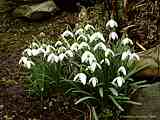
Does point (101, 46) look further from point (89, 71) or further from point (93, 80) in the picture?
point (93, 80)

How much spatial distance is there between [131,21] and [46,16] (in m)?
2.59

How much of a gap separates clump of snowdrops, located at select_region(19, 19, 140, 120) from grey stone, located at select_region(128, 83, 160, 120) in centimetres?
13

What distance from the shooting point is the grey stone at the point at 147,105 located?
347 centimetres

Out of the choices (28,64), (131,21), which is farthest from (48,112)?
(131,21)

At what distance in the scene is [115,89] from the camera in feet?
11.8

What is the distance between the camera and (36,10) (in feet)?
23.1

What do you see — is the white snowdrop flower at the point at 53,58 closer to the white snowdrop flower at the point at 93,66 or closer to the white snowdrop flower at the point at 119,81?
the white snowdrop flower at the point at 93,66

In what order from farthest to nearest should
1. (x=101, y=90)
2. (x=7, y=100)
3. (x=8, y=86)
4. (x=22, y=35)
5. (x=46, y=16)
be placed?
(x=46, y=16), (x=22, y=35), (x=8, y=86), (x=7, y=100), (x=101, y=90)

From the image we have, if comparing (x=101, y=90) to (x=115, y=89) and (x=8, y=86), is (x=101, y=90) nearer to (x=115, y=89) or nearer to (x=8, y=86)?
(x=115, y=89)

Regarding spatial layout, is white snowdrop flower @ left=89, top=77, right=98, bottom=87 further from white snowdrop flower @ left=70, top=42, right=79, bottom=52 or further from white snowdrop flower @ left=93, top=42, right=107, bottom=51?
white snowdrop flower @ left=70, top=42, right=79, bottom=52

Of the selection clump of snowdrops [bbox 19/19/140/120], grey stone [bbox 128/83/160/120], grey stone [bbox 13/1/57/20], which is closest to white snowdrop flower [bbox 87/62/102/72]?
clump of snowdrops [bbox 19/19/140/120]

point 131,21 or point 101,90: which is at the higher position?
point 131,21

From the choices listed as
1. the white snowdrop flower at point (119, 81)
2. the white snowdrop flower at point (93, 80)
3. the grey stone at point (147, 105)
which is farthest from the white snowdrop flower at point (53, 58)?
the grey stone at point (147, 105)

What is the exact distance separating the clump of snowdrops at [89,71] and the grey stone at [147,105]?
0.42ft
